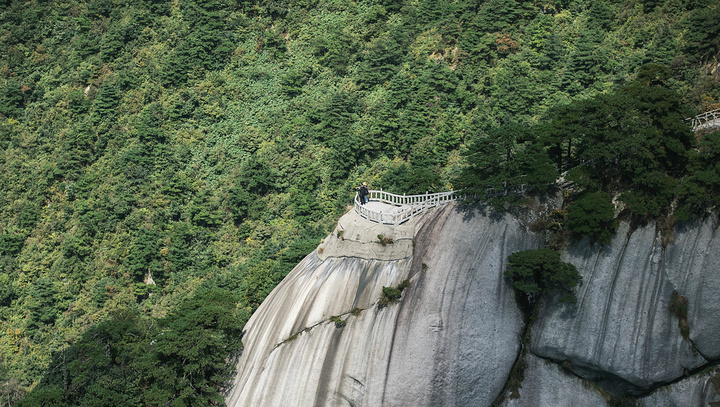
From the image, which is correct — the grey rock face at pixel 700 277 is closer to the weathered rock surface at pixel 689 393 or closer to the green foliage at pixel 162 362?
the weathered rock surface at pixel 689 393

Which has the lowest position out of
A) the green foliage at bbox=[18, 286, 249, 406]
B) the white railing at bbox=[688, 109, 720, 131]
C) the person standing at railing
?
the green foliage at bbox=[18, 286, 249, 406]

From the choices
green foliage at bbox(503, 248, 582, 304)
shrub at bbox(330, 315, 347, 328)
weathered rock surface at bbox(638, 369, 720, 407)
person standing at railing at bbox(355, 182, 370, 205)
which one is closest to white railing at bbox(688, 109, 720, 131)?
green foliage at bbox(503, 248, 582, 304)

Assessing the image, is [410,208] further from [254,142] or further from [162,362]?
[254,142]

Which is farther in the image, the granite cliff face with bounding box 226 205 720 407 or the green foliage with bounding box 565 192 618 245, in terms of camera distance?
the green foliage with bounding box 565 192 618 245

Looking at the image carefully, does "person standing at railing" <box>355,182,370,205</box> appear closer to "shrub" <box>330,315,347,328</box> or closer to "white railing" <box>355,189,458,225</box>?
"white railing" <box>355,189,458,225</box>

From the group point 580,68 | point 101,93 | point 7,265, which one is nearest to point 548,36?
point 580,68

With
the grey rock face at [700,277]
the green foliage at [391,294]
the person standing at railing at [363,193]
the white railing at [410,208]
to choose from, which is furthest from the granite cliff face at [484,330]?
the person standing at railing at [363,193]

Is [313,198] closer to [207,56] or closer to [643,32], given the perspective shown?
[207,56]

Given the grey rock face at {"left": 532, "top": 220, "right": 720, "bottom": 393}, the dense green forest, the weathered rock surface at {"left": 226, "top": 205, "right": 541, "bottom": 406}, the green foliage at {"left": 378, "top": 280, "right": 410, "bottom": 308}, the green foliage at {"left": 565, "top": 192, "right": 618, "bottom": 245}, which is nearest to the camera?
the grey rock face at {"left": 532, "top": 220, "right": 720, "bottom": 393}
